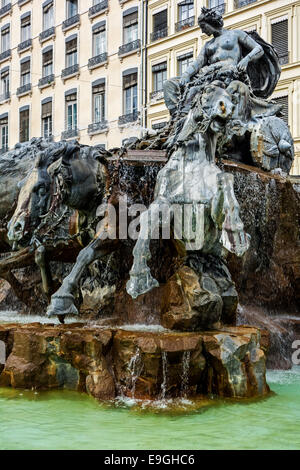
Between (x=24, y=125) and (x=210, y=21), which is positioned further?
(x=24, y=125)

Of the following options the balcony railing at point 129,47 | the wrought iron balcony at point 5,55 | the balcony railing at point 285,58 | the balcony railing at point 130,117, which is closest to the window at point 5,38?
the wrought iron balcony at point 5,55

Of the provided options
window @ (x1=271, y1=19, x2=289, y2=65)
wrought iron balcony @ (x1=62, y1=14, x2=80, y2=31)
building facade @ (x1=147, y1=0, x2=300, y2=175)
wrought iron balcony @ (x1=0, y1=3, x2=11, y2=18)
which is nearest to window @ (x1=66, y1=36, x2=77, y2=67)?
wrought iron balcony @ (x1=62, y1=14, x2=80, y2=31)

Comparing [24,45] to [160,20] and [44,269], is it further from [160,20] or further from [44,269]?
[44,269]

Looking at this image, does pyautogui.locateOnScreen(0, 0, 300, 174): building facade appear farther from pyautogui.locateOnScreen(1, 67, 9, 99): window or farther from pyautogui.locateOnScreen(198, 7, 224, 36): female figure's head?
pyautogui.locateOnScreen(198, 7, 224, 36): female figure's head

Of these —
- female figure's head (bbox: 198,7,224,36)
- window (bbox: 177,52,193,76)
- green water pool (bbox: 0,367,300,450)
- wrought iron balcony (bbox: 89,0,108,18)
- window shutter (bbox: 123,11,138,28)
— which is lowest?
green water pool (bbox: 0,367,300,450)

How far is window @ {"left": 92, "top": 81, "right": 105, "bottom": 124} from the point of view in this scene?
111 ft

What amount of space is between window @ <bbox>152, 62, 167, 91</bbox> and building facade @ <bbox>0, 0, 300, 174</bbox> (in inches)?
2.1

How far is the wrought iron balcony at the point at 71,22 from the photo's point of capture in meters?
36.2

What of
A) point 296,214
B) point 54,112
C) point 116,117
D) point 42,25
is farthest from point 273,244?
point 42,25

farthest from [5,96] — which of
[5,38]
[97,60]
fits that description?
[97,60]

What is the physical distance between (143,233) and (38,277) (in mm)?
3365

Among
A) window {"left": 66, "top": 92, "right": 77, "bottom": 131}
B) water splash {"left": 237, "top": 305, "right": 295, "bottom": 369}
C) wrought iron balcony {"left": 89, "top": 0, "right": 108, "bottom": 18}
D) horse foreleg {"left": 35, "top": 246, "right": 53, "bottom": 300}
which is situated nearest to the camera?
water splash {"left": 237, "top": 305, "right": 295, "bottom": 369}

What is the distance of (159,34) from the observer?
31.6 meters

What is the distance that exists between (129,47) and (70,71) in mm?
4909
